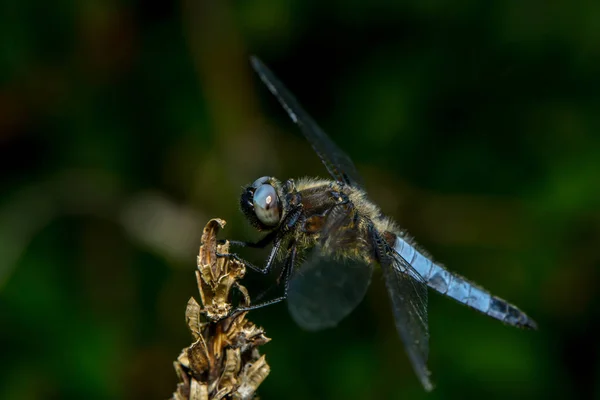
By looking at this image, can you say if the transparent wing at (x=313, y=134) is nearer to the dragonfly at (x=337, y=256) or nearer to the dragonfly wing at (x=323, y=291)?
the dragonfly at (x=337, y=256)

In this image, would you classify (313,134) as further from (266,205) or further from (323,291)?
(323,291)

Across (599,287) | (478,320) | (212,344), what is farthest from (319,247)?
(599,287)

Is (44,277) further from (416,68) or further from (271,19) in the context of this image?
(416,68)

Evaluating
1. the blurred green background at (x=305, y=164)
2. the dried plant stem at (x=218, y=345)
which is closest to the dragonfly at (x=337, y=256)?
the dried plant stem at (x=218, y=345)

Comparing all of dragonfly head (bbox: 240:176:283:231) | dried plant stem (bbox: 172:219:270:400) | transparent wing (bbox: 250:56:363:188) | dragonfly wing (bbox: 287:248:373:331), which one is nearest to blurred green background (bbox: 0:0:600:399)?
transparent wing (bbox: 250:56:363:188)

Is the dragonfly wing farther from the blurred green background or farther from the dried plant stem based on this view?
the blurred green background
